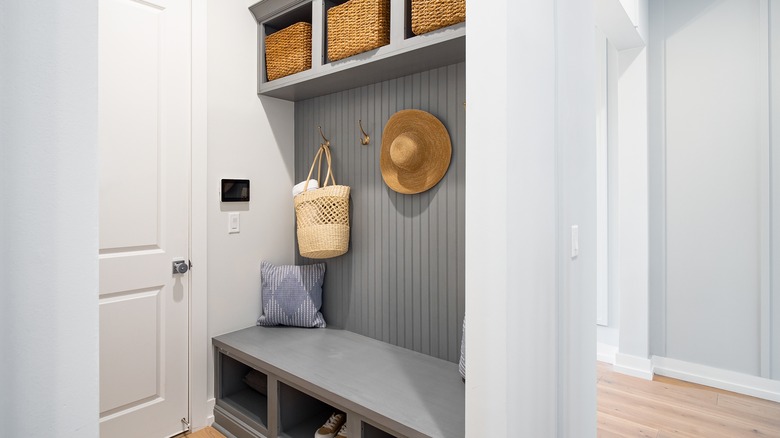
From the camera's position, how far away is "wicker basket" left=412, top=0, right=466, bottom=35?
1.53 meters

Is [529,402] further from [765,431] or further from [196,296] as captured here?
[765,431]

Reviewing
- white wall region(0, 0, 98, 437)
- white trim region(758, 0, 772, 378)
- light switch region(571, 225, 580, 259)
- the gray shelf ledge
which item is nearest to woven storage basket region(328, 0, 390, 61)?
the gray shelf ledge

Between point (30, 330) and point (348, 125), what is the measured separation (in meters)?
2.08

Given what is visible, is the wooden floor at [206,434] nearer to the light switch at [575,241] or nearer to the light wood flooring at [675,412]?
the light wood flooring at [675,412]

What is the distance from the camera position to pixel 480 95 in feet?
3.20

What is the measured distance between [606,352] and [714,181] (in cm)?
142

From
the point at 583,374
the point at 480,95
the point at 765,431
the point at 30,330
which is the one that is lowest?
the point at 765,431

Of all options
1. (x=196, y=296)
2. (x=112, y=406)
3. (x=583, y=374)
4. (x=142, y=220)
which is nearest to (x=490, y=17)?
(x=583, y=374)

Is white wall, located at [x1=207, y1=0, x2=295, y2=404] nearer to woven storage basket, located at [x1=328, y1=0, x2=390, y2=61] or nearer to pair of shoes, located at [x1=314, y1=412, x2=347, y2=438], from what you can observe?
woven storage basket, located at [x1=328, y1=0, x2=390, y2=61]

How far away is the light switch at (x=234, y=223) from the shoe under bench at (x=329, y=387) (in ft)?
1.87

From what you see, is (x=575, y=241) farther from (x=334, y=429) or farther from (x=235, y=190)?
(x=235, y=190)

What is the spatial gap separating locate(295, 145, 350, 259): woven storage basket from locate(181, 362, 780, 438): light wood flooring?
1.09m

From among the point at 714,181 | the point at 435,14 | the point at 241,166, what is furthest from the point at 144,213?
the point at 714,181

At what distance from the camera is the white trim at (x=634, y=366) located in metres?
2.81
